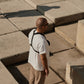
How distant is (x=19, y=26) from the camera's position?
7.92 metres

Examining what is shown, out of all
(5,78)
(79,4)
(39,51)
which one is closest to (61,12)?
(79,4)

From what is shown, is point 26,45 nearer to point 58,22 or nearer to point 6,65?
point 6,65

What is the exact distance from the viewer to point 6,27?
7.89 m

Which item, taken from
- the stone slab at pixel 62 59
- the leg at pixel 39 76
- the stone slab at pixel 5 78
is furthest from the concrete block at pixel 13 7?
the leg at pixel 39 76

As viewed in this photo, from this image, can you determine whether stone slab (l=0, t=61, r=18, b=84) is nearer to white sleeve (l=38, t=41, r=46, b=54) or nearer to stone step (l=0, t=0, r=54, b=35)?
white sleeve (l=38, t=41, r=46, b=54)

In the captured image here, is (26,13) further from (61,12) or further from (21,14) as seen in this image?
(61,12)

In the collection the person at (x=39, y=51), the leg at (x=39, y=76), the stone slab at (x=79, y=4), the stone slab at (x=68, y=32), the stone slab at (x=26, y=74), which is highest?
the person at (x=39, y=51)

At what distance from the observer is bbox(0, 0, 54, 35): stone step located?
26.2 ft

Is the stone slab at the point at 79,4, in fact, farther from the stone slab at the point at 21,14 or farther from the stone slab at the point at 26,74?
the stone slab at the point at 26,74

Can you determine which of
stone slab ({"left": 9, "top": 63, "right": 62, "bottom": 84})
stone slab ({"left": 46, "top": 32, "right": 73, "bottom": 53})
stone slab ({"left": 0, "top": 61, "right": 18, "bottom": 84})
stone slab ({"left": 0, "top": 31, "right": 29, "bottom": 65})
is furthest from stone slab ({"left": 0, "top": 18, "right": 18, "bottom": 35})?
stone slab ({"left": 0, "top": 61, "right": 18, "bottom": 84})

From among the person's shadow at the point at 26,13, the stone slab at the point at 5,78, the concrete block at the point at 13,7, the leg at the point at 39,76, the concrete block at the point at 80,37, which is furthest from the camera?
the concrete block at the point at 13,7

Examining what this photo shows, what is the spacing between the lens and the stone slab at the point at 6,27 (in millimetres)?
7637

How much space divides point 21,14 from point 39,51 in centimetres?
438

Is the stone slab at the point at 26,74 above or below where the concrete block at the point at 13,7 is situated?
below
